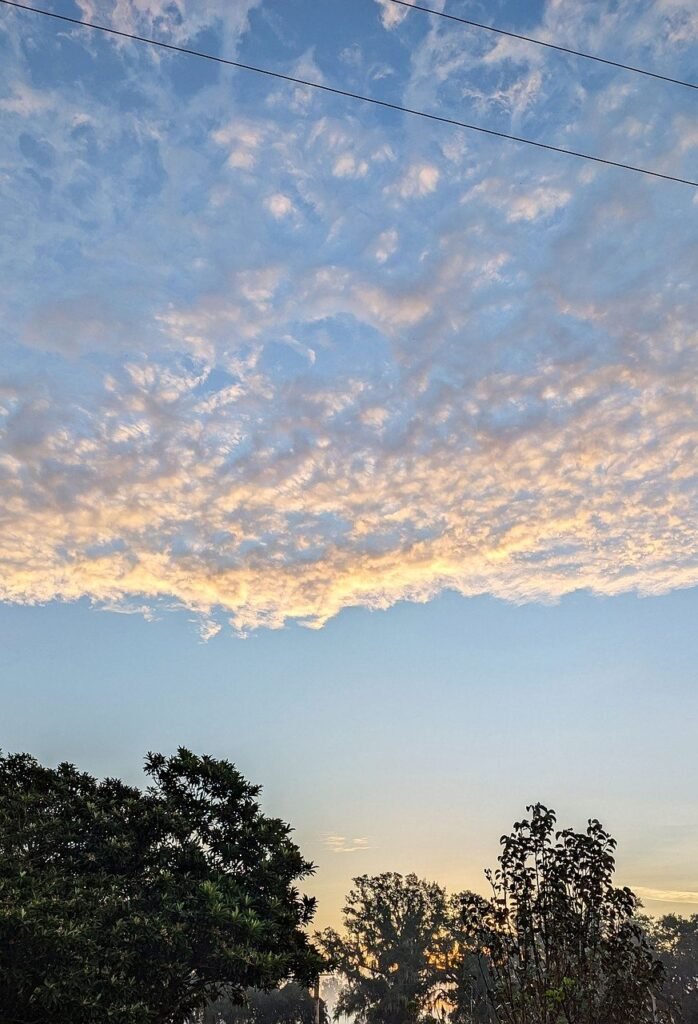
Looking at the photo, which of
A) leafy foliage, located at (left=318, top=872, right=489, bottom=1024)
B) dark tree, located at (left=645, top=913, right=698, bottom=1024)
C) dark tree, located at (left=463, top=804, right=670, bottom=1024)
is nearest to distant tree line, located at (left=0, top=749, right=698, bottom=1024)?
dark tree, located at (left=463, top=804, right=670, bottom=1024)

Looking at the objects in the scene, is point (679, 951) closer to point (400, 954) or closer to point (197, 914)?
point (400, 954)

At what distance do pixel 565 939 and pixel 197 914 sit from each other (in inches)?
359

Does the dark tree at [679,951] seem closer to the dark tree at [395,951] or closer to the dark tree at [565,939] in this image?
the dark tree at [395,951]

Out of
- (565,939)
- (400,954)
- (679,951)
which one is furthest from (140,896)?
(679,951)

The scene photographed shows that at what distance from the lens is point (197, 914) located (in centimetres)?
1742

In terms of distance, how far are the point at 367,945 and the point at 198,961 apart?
1702 inches

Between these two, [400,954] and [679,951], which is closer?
[400,954]

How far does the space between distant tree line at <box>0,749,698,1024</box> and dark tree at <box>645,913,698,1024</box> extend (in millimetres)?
48360

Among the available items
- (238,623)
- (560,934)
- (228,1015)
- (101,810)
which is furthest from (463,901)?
(228,1015)

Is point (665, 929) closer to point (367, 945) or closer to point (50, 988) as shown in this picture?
point (367, 945)

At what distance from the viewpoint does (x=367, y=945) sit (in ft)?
180

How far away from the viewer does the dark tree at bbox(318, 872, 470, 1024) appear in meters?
51.5

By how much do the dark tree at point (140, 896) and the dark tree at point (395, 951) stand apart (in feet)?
120

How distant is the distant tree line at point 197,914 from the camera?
12.5m
